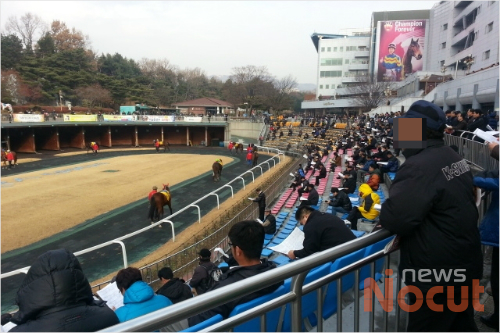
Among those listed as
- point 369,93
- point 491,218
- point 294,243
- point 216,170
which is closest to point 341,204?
point 294,243

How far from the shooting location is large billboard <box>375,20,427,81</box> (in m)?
67.5

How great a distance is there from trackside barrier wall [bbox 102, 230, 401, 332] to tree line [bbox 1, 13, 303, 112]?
48469 millimetres

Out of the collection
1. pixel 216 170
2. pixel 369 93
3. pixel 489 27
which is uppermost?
pixel 489 27

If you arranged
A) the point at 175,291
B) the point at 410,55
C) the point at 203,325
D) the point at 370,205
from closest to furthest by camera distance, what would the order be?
1. the point at 203,325
2. the point at 175,291
3. the point at 370,205
4. the point at 410,55

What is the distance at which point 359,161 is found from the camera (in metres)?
15.4

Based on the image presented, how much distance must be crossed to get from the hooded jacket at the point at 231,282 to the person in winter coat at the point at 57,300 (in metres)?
0.69

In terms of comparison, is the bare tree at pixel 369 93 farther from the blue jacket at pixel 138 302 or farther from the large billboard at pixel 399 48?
the blue jacket at pixel 138 302

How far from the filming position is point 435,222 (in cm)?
215

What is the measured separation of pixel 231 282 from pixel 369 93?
56.0m

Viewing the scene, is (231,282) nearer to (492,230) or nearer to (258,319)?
(258,319)

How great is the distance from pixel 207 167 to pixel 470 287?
26.3 m

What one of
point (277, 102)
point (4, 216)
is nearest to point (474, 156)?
point (4, 216)

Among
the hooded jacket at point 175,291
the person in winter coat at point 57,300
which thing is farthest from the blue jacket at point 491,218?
the hooded jacket at point 175,291

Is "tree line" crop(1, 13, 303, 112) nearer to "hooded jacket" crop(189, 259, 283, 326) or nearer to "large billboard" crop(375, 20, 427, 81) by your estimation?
"large billboard" crop(375, 20, 427, 81)
